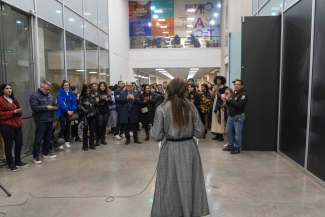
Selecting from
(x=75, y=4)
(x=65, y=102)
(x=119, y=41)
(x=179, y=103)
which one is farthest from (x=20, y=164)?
(x=119, y=41)

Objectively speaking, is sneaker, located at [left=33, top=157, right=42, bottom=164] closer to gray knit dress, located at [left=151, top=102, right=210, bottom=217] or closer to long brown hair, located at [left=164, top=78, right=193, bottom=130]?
gray knit dress, located at [left=151, top=102, right=210, bottom=217]

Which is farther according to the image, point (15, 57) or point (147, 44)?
point (147, 44)

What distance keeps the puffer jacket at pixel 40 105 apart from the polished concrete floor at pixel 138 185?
898 mm

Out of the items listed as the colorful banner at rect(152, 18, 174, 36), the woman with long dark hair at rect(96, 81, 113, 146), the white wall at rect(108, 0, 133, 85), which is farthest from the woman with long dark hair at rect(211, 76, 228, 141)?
the colorful banner at rect(152, 18, 174, 36)

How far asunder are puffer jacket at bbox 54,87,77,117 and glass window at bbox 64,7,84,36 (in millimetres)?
2392

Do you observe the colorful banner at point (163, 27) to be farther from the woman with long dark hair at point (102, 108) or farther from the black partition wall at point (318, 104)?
the black partition wall at point (318, 104)

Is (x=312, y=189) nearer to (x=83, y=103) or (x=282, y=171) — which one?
(x=282, y=171)

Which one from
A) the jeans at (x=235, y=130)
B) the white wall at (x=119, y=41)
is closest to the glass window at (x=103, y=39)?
the white wall at (x=119, y=41)

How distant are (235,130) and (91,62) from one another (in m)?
6.39

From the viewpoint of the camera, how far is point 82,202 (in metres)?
3.37

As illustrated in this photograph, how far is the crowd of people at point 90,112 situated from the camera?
4.70 m

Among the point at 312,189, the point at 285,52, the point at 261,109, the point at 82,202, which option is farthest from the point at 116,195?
the point at 285,52

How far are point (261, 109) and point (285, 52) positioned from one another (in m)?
1.30

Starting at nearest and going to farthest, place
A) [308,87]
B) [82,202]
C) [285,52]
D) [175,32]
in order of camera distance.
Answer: [82,202]
[308,87]
[285,52]
[175,32]
